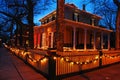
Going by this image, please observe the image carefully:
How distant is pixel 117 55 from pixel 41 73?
7.60 metres

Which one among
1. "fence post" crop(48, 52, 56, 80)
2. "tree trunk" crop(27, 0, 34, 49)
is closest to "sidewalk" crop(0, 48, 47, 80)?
"fence post" crop(48, 52, 56, 80)

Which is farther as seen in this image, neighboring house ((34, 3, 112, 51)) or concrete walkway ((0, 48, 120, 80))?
neighboring house ((34, 3, 112, 51))

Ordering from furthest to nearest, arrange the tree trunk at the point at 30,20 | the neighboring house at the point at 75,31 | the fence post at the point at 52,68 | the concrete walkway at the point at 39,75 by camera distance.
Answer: the neighboring house at the point at 75,31
the tree trunk at the point at 30,20
the concrete walkway at the point at 39,75
the fence post at the point at 52,68

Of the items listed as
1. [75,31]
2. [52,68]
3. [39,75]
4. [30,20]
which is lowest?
[39,75]

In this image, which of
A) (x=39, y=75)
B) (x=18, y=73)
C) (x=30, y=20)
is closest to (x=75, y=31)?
(x=30, y=20)

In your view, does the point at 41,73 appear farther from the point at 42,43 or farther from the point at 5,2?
the point at 42,43

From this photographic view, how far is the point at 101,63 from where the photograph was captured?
1296 centimetres

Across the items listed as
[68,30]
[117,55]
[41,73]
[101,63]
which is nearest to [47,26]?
[68,30]

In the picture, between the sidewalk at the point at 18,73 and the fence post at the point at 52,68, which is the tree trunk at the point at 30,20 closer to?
the sidewalk at the point at 18,73

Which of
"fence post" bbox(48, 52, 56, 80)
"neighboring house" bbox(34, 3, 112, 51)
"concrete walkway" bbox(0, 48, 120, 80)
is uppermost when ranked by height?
"neighboring house" bbox(34, 3, 112, 51)

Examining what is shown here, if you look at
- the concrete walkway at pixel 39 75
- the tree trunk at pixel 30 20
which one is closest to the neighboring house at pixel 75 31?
the tree trunk at pixel 30 20

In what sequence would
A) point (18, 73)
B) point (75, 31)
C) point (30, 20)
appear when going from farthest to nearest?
point (75, 31) → point (30, 20) → point (18, 73)

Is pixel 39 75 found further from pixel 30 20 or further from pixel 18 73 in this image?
pixel 30 20

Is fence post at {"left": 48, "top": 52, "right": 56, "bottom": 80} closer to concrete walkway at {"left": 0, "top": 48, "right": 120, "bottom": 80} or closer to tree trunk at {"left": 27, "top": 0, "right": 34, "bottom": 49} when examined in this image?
concrete walkway at {"left": 0, "top": 48, "right": 120, "bottom": 80}
